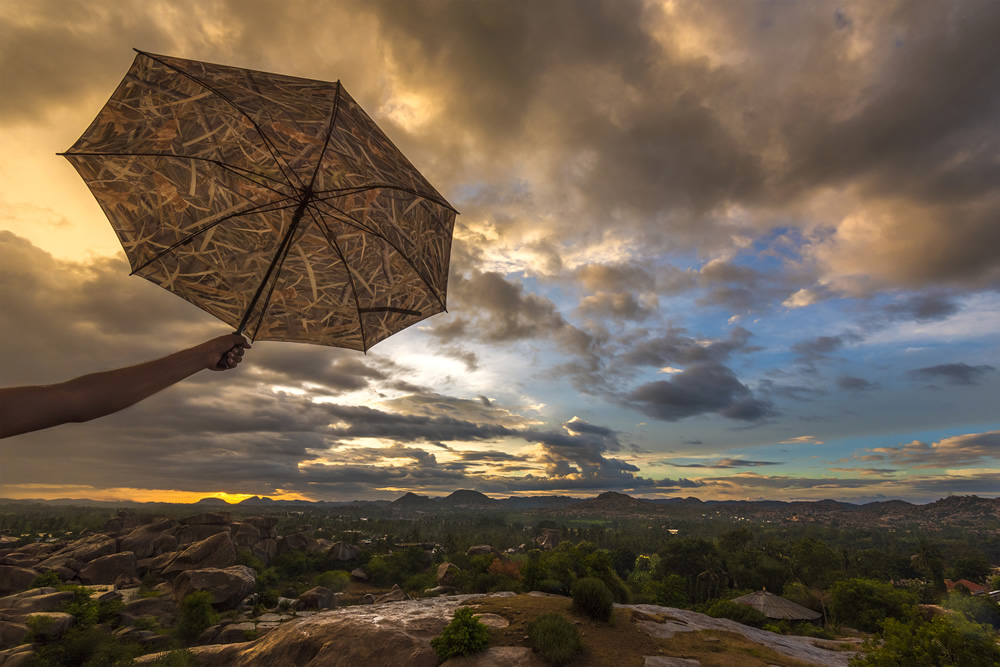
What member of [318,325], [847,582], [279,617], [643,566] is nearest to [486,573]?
[279,617]

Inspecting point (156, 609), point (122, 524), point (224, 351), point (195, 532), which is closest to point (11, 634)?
point (156, 609)

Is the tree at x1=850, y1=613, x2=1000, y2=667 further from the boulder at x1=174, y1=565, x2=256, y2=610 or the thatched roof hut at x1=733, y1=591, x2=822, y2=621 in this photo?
the boulder at x1=174, y1=565, x2=256, y2=610

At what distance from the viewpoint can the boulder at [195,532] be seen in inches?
2591

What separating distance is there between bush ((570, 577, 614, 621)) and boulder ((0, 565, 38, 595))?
60.7 metres

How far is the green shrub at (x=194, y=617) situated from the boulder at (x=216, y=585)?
4.75m

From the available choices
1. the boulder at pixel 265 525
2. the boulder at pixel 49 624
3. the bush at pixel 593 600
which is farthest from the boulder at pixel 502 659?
the boulder at pixel 265 525

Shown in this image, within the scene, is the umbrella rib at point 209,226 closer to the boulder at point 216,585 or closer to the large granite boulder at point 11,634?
the large granite boulder at point 11,634

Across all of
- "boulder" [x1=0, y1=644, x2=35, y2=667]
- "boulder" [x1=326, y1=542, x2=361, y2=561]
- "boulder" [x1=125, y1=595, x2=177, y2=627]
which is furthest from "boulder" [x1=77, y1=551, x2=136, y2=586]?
"boulder" [x1=0, y1=644, x2=35, y2=667]

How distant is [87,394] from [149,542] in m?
84.1

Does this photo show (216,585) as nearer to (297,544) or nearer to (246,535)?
(246,535)

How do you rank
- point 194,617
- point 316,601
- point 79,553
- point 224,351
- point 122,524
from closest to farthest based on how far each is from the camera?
point 224,351 → point 194,617 → point 316,601 → point 79,553 → point 122,524

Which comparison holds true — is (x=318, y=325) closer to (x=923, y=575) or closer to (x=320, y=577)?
(x=320, y=577)

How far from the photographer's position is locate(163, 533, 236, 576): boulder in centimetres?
5134

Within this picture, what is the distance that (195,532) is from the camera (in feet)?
220
